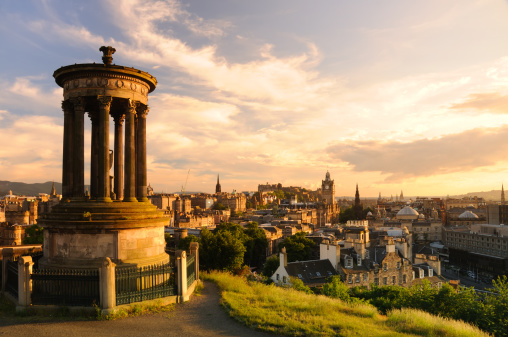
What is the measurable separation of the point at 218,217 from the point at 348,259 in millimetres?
115387

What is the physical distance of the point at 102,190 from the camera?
17.2 meters

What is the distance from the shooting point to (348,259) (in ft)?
175

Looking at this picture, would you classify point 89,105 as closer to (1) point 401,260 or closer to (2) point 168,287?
(2) point 168,287

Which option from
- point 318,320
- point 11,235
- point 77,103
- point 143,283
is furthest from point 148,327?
point 11,235

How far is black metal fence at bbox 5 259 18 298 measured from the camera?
1533cm

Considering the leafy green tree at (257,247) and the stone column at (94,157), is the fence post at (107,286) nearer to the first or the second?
the stone column at (94,157)

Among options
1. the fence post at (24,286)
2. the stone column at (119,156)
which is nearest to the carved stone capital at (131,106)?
the stone column at (119,156)

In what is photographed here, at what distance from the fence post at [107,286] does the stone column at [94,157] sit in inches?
204

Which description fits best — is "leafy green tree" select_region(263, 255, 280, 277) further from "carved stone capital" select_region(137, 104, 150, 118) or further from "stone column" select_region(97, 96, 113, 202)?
"stone column" select_region(97, 96, 113, 202)

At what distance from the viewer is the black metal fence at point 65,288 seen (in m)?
14.1

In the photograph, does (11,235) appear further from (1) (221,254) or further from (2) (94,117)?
(2) (94,117)

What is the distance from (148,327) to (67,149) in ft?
32.4

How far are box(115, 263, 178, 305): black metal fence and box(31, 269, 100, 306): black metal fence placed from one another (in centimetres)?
85

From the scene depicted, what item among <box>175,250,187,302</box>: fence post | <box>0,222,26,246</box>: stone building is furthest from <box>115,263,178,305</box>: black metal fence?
<box>0,222,26,246</box>: stone building
